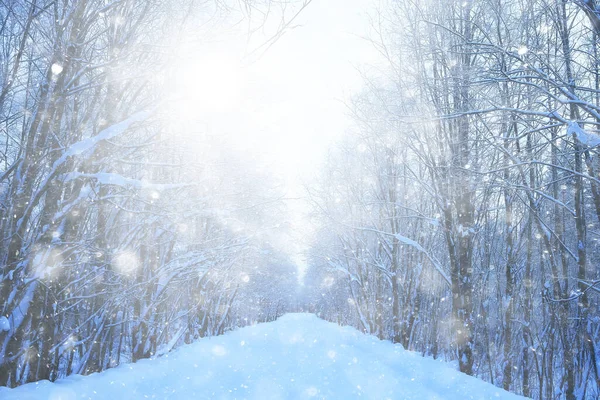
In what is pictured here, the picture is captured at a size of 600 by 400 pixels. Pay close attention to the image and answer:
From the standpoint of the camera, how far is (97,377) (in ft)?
16.1

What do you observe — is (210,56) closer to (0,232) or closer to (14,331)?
(0,232)

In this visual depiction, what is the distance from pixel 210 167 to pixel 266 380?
→ 483 centimetres

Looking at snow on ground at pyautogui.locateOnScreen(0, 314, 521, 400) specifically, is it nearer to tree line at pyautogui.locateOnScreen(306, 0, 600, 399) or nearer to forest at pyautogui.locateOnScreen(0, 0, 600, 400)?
forest at pyautogui.locateOnScreen(0, 0, 600, 400)

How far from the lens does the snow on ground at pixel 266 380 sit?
4.58 m

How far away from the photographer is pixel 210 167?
6.14 metres

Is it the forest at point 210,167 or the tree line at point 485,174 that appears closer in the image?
the forest at point 210,167

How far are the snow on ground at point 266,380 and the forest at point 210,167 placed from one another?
98cm

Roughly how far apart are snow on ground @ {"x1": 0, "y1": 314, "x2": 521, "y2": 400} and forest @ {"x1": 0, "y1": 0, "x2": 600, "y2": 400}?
98cm

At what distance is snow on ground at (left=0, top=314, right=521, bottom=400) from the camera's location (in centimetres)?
458

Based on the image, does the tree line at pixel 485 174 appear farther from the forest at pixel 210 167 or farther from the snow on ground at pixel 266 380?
the snow on ground at pixel 266 380

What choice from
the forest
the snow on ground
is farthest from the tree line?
the snow on ground

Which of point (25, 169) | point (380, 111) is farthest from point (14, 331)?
point (380, 111)

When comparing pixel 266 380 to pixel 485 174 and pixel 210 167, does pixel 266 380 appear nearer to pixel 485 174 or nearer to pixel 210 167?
pixel 210 167

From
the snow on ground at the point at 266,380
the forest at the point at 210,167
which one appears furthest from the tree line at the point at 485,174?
the snow on ground at the point at 266,380
